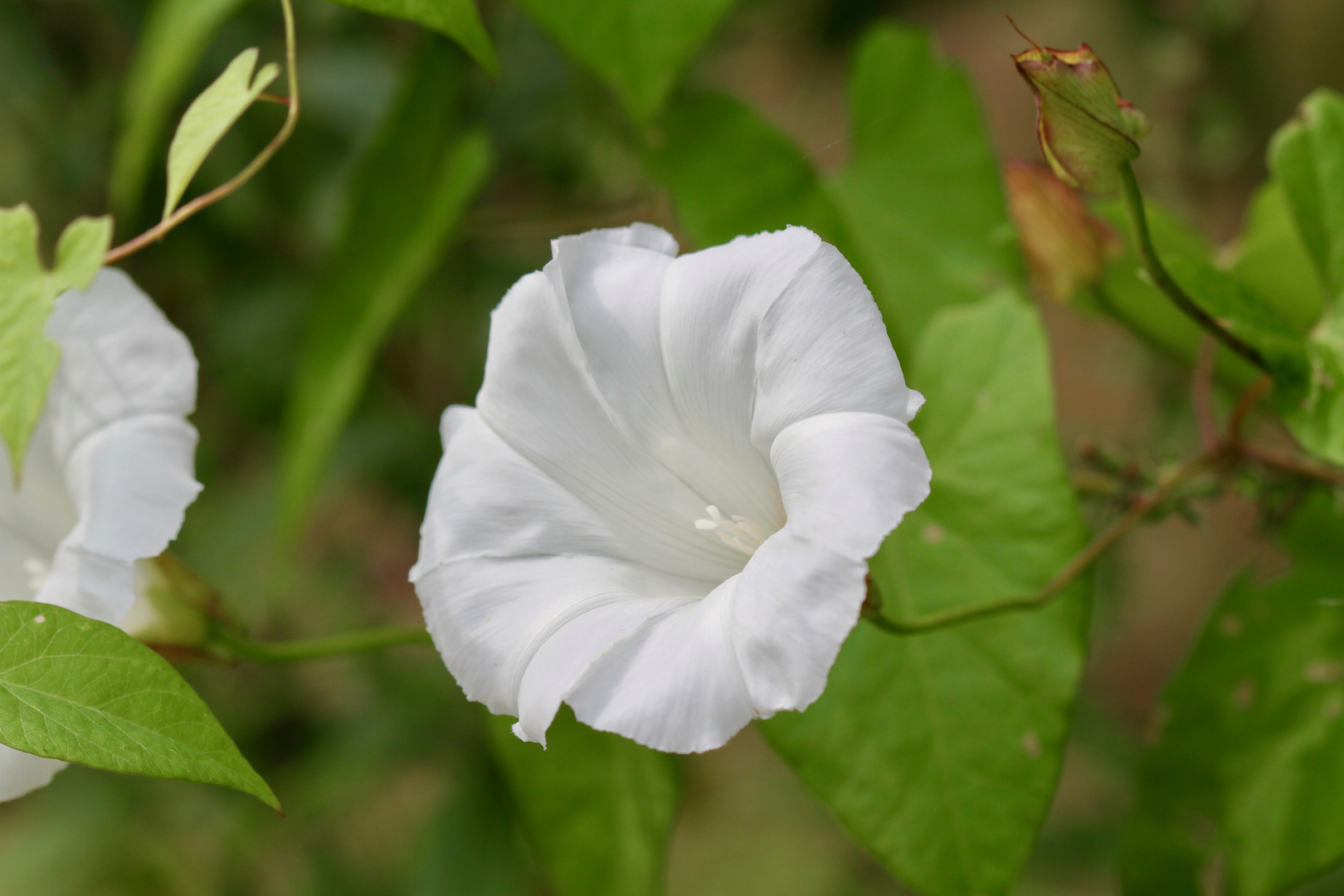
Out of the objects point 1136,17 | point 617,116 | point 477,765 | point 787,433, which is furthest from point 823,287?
point 1136,17

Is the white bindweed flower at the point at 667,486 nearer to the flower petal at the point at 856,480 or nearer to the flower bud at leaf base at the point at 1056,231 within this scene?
the flower petal at the point at 856,480

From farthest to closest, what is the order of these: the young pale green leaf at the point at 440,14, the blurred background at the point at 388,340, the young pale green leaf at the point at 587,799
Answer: the blurred background at the point at 388,340, the young pale green leaf at the point at 587,799, the young pale green leaf at the point at 440,14

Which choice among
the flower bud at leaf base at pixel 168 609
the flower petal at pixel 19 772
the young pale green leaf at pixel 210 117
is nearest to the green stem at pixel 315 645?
the flower bud at leaf base at pixel 168 609

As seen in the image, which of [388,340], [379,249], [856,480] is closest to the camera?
[856,480]

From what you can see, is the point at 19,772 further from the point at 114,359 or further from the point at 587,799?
the point at 587,799

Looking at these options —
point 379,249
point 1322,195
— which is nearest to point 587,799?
point 379,249

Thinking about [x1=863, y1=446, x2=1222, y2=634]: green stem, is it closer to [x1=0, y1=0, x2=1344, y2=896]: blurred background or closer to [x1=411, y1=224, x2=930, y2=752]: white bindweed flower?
[x1=411, y1=224, x2=930, y2=752]: white bindweed flower
